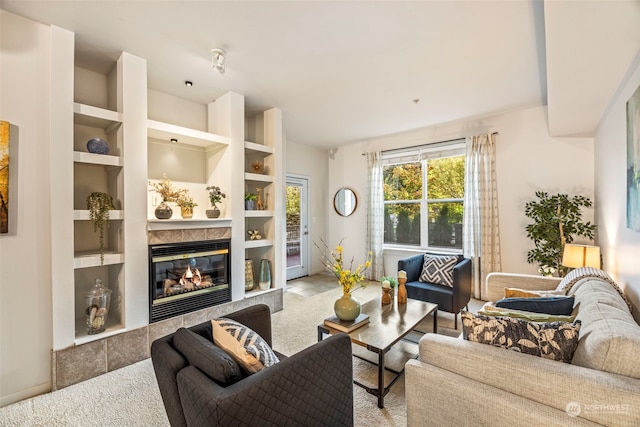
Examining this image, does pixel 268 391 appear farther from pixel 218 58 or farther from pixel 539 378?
pixel 218 58

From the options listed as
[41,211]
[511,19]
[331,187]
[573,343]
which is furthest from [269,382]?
[331,187]

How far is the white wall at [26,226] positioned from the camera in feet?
6.57

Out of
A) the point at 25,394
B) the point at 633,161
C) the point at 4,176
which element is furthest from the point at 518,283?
the point at 4,176

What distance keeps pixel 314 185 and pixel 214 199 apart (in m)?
2.94

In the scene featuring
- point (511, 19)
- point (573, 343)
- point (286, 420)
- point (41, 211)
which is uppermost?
point (511, 19)

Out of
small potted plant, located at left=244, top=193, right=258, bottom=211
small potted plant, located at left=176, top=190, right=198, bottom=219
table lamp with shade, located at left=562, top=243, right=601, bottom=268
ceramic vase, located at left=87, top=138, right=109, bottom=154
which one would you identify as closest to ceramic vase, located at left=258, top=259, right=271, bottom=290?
small potted plant, located at left=244, top=193, right=258, bottom=211

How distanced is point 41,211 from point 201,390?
2.07 metres

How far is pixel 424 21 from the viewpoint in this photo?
207 centimetres

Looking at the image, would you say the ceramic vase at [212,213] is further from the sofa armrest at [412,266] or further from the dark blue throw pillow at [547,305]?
the dark blue throw pillow at [547,305]

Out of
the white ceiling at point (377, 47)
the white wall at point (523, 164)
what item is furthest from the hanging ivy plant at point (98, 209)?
the white wall at point (523, 164)

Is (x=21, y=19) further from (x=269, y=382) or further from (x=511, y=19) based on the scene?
(x=511, y=19)

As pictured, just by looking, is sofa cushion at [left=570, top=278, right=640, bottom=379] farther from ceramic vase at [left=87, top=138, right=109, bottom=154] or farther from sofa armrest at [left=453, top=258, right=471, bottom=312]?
ceramic vase at [left=87, top=138, right=109, bottom=154]

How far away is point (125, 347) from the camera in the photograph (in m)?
2.45
